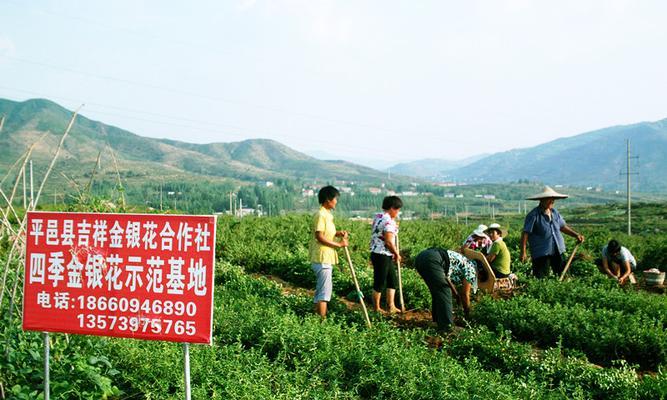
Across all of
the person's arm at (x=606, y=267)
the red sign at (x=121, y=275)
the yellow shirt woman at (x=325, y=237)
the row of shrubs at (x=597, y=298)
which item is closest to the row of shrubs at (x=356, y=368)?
the red sign at (x=121, y=275)

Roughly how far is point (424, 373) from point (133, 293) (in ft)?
8.74

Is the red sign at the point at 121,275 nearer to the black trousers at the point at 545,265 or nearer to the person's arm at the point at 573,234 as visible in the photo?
the black trousers at the point at 545,265

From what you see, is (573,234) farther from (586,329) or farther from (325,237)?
(325,237)

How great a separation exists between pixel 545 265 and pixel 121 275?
726 cm

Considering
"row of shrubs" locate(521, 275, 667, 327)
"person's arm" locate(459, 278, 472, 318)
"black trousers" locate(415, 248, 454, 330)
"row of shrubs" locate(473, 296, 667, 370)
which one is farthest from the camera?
"person's arm" locate(459, 278, 472, 318)

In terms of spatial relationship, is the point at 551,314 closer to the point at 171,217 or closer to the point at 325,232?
the point at 325,232

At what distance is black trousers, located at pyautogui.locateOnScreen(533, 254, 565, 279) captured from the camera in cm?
926

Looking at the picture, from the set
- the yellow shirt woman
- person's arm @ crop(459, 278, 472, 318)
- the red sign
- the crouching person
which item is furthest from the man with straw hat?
the red sign

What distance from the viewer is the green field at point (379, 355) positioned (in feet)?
15.9

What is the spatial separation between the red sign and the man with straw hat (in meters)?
6.35

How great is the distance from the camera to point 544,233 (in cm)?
905

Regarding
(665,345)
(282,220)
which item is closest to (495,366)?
(665,345)

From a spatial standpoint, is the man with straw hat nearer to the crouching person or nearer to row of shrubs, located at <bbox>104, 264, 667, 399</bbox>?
the crouching person

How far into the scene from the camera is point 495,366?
596cm
